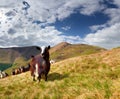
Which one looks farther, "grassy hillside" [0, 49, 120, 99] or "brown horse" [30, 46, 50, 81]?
"brown horse" [30, 46, 50, 81]

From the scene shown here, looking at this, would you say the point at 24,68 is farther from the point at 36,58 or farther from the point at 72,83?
the point at 72,83

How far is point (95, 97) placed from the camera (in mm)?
11367

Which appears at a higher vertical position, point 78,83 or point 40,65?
point 40,65

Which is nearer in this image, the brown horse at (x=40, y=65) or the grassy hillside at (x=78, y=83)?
the grassy hillside at (x=78, y=83)

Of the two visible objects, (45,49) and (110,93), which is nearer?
(110,93)

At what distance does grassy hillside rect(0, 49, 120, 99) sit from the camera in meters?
12.1

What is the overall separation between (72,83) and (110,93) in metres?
5.80

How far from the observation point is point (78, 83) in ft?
53.0

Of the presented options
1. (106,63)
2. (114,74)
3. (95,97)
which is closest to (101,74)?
(114,74)

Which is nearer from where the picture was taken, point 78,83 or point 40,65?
point 78,83

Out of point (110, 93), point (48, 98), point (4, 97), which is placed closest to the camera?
point (110, 93)

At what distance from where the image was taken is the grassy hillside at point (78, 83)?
12134 millimetres

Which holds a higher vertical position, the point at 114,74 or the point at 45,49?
the point at 45,49

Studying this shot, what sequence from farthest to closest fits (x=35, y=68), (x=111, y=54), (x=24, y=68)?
1. (x=24, y=68)
2. (x=111, y=54)
3. (x=35, y=68)
